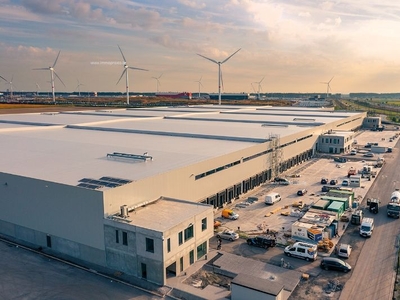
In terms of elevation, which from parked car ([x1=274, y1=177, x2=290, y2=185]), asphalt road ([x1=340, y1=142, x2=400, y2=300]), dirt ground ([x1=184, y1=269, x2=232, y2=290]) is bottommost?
dirt ground ([x1=184, y1=269, x2=232, y2=290])

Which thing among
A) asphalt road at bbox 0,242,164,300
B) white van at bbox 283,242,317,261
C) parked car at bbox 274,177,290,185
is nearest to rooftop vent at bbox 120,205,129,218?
asphalt road at bbox 0,242,164,300

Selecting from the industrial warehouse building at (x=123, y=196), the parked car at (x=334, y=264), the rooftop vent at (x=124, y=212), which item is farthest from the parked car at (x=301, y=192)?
the rooftop vent at (x=124, y=212)

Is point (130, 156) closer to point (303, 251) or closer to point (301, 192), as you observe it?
point (303, 251)

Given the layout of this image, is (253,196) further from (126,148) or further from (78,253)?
(78,253)

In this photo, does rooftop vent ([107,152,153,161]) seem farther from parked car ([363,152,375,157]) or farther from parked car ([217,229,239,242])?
parked car ([363,152,375,157])

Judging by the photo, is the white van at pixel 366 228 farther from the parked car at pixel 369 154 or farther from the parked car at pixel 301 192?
the parked car at pixel 369 154

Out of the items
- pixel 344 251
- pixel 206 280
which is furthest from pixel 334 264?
pixel 206 280
